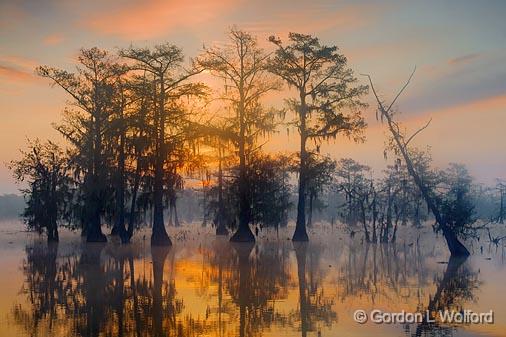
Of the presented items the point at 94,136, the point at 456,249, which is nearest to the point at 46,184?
the point at 94,136

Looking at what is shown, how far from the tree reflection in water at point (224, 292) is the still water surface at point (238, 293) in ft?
0.09

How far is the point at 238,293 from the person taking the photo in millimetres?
16062

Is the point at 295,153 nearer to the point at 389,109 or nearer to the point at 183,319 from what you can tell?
the point at 389,109

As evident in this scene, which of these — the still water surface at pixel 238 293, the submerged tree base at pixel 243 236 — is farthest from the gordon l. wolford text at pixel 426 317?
the submerged tree base at pixel 243 236

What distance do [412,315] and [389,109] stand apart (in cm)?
1861

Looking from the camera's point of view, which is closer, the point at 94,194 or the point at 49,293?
the point at 49,293

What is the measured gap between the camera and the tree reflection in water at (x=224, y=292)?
11.8 meters

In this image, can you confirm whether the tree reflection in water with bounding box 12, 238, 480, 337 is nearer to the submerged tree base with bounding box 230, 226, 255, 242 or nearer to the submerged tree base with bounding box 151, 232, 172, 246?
the submerged tree base with bounding box 151, 232, 172, 246

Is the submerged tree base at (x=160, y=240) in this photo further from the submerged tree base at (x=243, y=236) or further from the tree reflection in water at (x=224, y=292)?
the tree reflection in water at (x=224, y=292)

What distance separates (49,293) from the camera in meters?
16.2

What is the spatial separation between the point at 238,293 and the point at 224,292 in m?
0.46

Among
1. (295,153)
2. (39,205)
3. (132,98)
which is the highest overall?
(132,98)

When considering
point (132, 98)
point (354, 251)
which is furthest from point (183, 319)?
point (132, 98)

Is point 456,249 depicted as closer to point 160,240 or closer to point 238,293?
point 238,293
